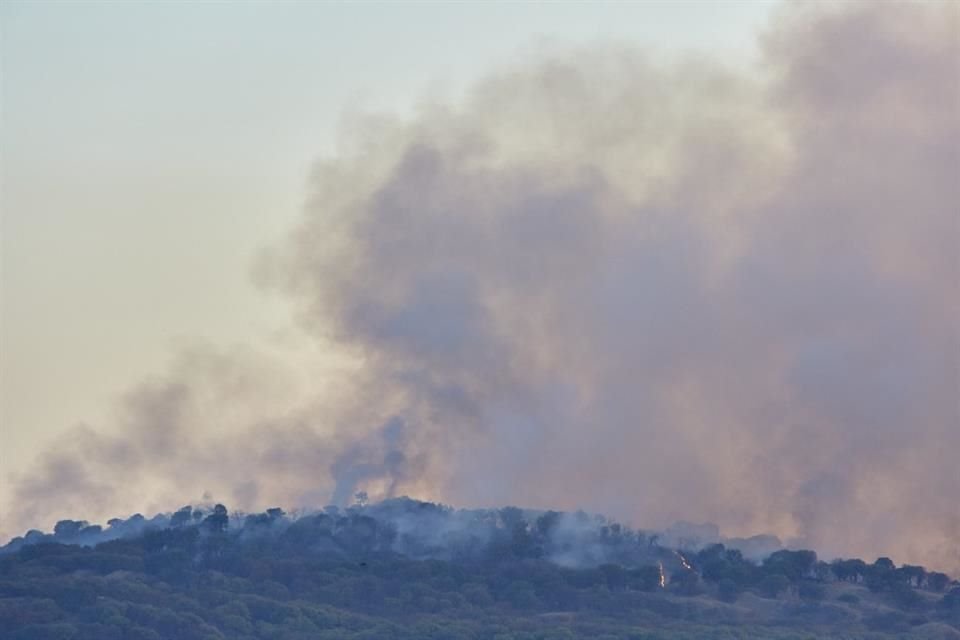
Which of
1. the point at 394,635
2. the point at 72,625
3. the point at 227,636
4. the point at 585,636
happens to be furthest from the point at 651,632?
the point at 72,625

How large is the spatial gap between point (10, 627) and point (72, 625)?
17.8ft

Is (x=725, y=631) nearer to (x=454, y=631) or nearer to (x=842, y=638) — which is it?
(x=842, y=638)

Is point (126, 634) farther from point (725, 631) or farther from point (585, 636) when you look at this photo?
point (725, 631)

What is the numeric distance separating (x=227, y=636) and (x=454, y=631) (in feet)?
64.1

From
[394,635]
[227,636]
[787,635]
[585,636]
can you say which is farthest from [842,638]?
[227,636]

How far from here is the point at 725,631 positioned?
7869 inches

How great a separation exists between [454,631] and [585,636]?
37.3 ft

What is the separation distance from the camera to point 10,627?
197 m

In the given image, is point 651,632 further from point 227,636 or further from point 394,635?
point 227,636

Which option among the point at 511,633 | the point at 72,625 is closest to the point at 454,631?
the point at 511,633

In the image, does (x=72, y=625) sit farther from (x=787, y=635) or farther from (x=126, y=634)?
(x=787, y=635)

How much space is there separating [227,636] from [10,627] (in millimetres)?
18485

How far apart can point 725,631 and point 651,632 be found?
703 centimetres

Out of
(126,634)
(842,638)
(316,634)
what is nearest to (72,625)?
(126,634)
